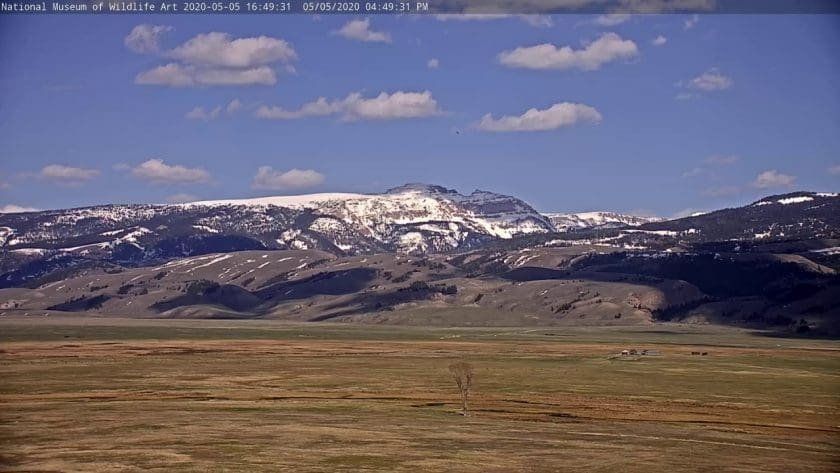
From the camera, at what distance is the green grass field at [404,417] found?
263 feet

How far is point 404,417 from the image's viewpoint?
10962 cm

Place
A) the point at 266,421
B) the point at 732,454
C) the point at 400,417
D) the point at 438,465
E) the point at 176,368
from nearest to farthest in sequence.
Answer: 1. the point at 438,465
2. the point at 732,454
3. the point at 266,421
4. the point at 400,417
5. the point at 176,368

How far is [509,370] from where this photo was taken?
564ft

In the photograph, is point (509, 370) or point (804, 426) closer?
point (804, 426)

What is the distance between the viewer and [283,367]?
175875mm

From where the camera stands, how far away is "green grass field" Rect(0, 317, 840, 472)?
80.2 m

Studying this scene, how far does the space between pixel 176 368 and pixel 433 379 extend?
1618 inches

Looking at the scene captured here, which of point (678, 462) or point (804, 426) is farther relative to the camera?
point (804, 426)

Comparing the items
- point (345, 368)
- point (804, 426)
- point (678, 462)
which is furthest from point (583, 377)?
point (678, 462)

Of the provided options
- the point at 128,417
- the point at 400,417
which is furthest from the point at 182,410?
the point at 400,417

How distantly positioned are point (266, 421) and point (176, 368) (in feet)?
230

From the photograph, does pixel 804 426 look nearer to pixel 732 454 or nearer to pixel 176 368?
pixel 732 454

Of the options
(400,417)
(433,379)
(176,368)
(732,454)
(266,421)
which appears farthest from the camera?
(176,368)

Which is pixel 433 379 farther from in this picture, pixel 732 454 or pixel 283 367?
pixel 732 454
